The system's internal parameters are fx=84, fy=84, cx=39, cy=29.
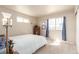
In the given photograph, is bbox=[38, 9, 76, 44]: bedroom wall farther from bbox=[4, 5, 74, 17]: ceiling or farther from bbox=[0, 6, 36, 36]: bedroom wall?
bbox=[0, 6, 36, 36]: bedroom wall

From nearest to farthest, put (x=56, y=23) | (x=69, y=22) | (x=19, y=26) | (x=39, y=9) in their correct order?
(x=19, y=26)
(x=39, y=9)
(x=56, y=23)
(x=69, y=22)

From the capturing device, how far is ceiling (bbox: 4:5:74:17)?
90.9 inches

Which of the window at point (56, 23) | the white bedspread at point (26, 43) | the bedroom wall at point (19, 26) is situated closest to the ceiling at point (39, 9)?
the bedroom wall at point (19, 26)

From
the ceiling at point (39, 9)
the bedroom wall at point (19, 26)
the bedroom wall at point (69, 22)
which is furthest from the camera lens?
the bedroom wall at point (69, 22)

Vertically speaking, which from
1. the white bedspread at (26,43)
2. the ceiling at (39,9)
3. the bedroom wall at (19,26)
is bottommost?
the white bedspread at (26,43)

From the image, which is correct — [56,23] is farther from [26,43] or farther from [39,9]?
[26,43]

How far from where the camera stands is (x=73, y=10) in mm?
2570

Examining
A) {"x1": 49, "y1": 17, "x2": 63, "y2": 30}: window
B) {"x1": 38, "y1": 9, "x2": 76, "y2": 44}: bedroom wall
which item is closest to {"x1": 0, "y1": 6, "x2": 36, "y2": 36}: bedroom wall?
{"x1": 38, "y1": 9, "x2": 76, "y2": 44}: bedroom wall

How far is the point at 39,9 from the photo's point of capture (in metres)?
2.54

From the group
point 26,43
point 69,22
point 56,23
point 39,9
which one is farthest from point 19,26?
point 69,22

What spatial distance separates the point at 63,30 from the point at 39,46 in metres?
1.05

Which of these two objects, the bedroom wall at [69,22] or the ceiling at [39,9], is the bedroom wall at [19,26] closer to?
the ceiling at [39,9]

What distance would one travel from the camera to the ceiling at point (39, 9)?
90.9 inches
